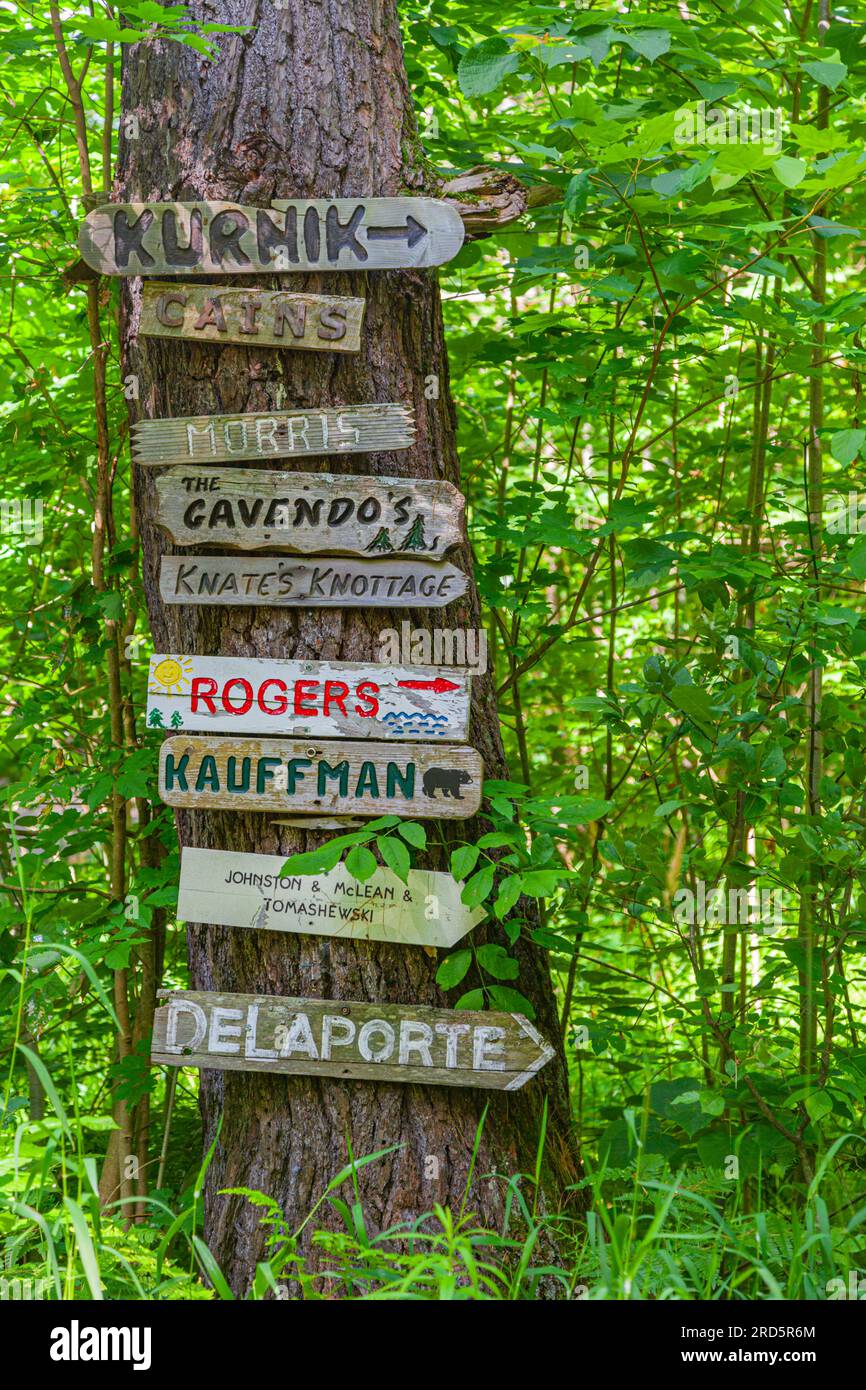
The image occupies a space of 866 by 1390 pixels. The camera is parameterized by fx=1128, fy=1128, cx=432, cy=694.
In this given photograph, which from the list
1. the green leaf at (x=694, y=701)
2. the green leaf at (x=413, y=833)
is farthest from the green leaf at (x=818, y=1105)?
the green leaf at (x=413, y=833)

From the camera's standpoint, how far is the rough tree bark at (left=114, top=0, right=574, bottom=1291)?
91.8 inches

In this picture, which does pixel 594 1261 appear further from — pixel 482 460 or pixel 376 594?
pixel 482 460

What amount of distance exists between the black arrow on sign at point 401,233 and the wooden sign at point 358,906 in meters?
1.29

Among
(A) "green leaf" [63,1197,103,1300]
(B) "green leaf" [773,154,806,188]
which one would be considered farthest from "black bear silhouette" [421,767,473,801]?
(B) "green leaf" [773,154,806,188]

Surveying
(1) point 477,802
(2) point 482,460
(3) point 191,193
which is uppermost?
(3) point 191,193

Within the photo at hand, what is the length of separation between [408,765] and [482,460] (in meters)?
1.66

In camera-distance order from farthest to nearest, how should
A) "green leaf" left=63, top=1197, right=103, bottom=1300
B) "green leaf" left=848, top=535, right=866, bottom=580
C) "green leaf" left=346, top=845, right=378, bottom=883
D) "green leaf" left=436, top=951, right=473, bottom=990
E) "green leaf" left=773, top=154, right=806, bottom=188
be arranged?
1. "green leaf" left=436, top=951, right=473, bottom=990
2. "green leaf" left=848, top=535, right=866, bottom=580
3. "green leaf" left=346, top=845, right=378, bottom=883
4. "green leaf" left=773, top=154, right=806, bottom=188
5. "green leaf" left=63, top=1197, right=103, bottom=1300

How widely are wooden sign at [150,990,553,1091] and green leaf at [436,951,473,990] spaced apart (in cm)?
10

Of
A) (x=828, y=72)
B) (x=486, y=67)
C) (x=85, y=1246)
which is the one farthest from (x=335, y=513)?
(x=85, y=1246)

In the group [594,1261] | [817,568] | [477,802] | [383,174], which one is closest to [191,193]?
[383,174]

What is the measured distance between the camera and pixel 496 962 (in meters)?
→ 2.30

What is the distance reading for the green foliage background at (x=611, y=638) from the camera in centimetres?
206

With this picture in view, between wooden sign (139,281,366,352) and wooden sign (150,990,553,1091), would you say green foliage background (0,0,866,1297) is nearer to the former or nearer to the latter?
wooden sign (150,990,553,1091)

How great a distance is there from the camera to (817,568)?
8.48 ft
